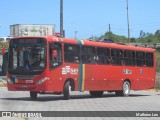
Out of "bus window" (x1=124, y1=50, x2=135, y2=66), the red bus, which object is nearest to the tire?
the red bus

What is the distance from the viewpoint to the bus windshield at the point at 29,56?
2295cm

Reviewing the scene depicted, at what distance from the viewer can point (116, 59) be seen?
29.1 m

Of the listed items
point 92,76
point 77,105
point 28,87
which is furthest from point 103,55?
point 77,105

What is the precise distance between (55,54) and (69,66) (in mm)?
1451

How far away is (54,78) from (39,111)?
20.8 ft

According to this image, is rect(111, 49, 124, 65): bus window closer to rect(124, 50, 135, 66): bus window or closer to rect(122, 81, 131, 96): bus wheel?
rect(124, 50, 135, 66): bus window

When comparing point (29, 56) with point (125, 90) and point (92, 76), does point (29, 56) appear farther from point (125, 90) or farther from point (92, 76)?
point (125, 90)

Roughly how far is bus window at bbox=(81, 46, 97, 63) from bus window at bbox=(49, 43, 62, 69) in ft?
7.46

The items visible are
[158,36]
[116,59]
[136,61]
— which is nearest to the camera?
[116,59]

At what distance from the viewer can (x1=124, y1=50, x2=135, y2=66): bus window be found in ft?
98.3

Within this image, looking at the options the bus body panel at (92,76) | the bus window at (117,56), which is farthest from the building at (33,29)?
the bus window at (117,56)

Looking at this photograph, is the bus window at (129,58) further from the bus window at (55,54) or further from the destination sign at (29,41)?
the destination sign at (29,41)

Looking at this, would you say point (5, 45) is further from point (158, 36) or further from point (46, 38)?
point (158, 36)

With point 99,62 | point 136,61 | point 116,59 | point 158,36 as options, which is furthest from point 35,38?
point 158,36
